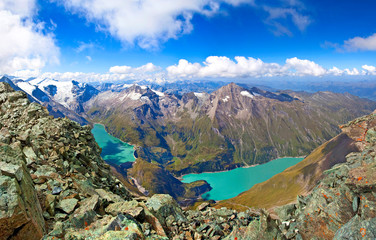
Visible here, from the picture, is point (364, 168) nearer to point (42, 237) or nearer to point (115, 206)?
point (115, 206)

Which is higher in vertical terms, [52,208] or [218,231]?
[52,208]

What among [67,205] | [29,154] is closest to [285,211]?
[67,205]

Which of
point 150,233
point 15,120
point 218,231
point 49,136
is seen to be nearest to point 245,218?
point 218,231

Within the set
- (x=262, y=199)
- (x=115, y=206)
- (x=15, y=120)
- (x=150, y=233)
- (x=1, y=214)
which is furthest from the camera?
(x=262, y=199)

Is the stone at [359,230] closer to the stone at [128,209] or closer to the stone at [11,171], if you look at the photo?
the stone at [128,209]

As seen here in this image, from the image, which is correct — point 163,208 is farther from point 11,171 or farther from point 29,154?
point 29,154

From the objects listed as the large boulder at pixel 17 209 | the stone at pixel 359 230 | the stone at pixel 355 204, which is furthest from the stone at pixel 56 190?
the stone at pixel 355 204
